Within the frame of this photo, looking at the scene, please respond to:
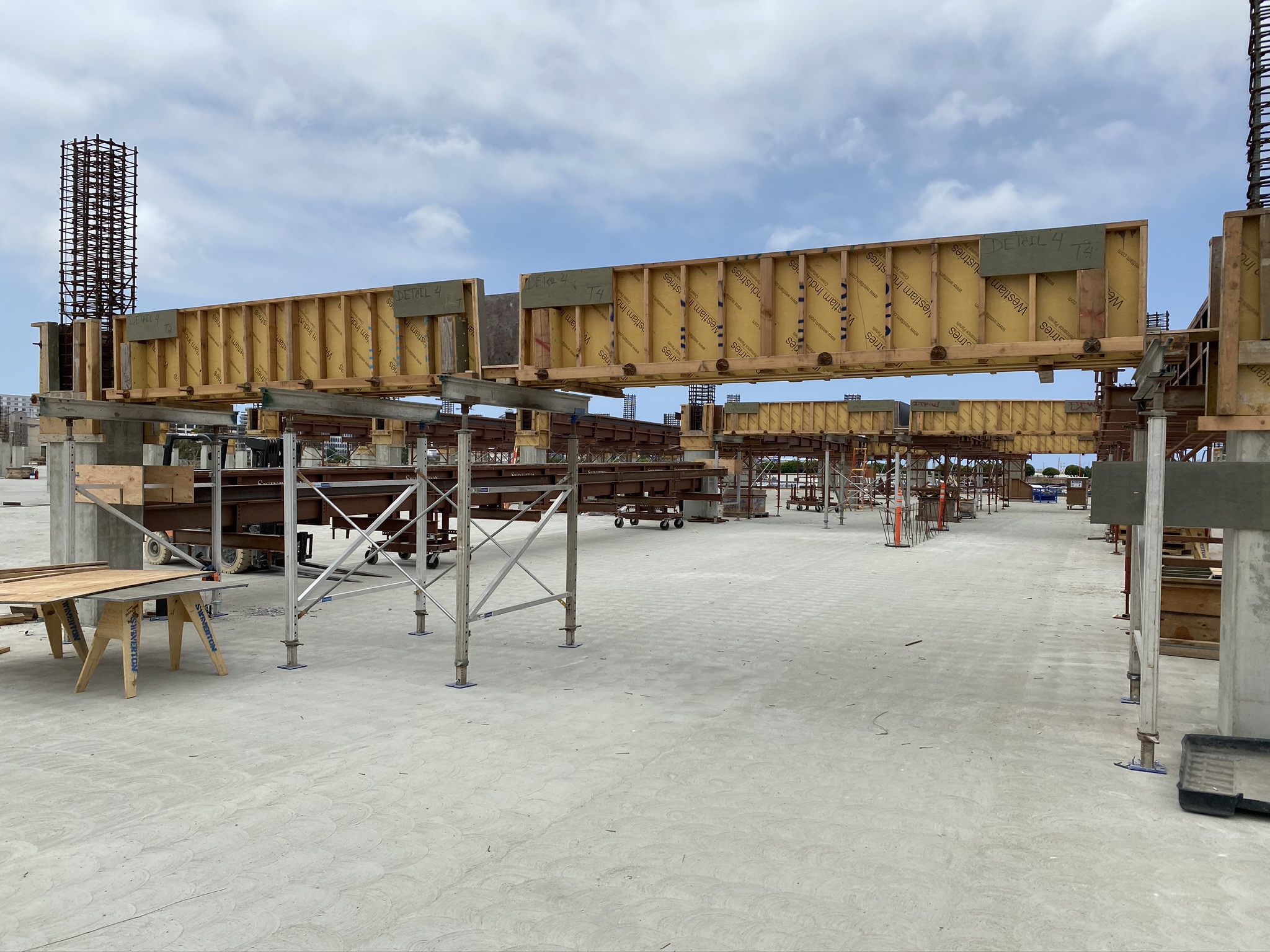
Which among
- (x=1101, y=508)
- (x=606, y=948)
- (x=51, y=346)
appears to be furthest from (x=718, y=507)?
(x=606, y=948)

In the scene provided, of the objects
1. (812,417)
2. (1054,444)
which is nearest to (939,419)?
(812,417)

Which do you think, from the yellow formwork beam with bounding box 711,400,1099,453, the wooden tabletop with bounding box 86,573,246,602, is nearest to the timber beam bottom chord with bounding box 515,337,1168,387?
the wooden tabletop with bounding box 86,573,246,602

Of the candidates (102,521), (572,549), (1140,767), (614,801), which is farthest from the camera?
(102,521)

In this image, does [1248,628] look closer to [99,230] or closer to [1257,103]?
[1257,103]

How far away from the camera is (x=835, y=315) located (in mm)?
8172

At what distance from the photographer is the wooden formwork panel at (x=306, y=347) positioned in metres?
9.88

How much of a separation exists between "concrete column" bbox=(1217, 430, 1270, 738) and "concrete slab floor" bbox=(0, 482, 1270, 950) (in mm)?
564

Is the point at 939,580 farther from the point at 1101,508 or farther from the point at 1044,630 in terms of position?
the point at 1101,508

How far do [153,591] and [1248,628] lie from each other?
30.0 ft

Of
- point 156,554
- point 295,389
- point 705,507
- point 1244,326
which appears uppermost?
point 1244,326

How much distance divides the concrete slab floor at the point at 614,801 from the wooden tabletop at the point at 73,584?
0.89m

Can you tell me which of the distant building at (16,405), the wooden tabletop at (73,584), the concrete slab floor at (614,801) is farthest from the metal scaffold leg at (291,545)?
the distant building at (16,405)

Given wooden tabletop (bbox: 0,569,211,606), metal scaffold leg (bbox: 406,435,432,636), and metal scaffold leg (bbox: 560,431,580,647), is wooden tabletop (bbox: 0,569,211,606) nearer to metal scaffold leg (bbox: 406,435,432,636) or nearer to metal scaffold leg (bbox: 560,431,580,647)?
metal scaffold leg (bbox: 406,435,432,636)

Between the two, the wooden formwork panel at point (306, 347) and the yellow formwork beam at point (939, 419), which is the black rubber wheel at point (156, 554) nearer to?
the wooden formwork panel at point (306, 347)
